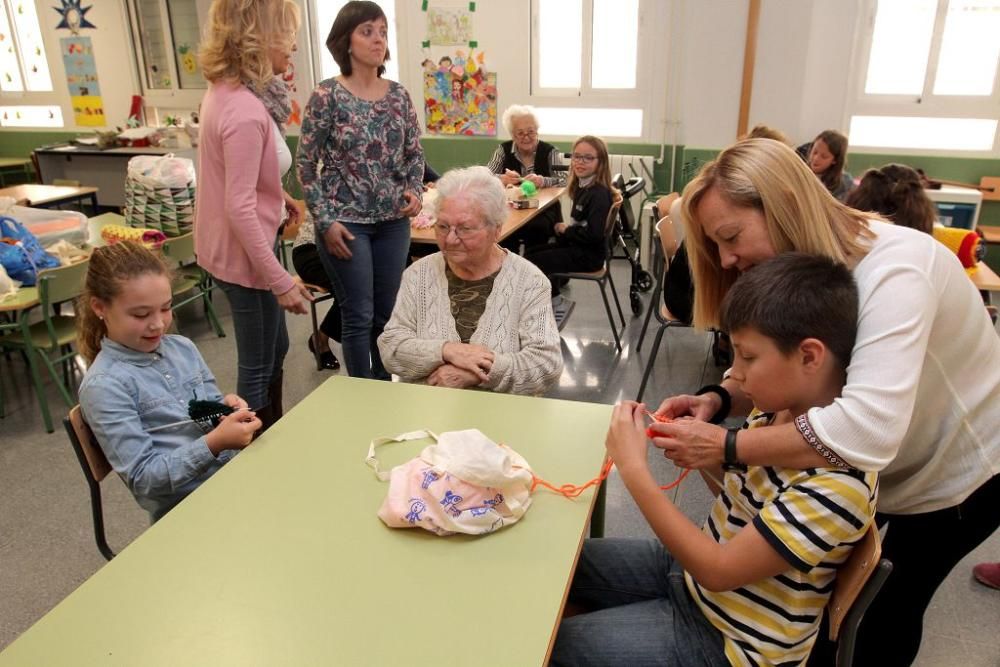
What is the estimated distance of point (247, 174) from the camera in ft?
6.71

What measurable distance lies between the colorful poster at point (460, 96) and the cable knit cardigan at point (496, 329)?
456cm

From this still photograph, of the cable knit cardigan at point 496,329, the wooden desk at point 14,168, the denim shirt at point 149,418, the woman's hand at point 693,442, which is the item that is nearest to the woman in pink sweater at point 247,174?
the cable knit cardigan at point 496,329

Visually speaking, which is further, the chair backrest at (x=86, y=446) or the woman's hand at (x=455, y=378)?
the woman's hand at (x=455, y=378)

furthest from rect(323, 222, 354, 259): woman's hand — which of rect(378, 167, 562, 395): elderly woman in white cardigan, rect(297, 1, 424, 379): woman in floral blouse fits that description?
rect(378, 167, 562, 395): elderly woman in white cardigan

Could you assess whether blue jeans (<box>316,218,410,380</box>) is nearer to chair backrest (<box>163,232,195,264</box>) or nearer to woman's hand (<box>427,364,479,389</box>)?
woman's hand (<box>427,364,479,389</box>)

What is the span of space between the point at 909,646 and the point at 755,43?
5.00 meters

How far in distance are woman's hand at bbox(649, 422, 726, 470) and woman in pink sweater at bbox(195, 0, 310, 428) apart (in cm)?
135

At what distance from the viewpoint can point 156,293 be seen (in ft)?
5.37

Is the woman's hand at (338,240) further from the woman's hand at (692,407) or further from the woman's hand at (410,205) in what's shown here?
the woman's hand at (692,407)

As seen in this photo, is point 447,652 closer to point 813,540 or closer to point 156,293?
point 813,540

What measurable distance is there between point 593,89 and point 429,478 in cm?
549

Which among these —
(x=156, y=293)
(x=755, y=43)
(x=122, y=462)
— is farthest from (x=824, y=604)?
(x=755, y=43)

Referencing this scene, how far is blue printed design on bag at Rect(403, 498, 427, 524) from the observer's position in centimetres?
121

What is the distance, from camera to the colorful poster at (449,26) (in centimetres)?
608
